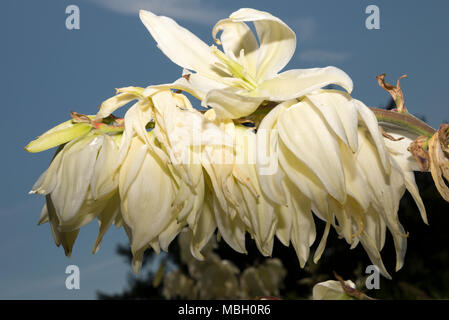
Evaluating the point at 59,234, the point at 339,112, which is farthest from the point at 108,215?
the point at 339,112

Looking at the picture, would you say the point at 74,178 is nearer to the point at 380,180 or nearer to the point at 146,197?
the point at 146,197

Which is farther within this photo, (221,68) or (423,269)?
(423,269)

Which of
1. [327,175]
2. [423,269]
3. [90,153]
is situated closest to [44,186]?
[90,153]

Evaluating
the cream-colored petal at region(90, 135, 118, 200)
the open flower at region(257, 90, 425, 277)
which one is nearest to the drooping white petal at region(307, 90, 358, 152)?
the open flower at region(257, 90, 425, 277)

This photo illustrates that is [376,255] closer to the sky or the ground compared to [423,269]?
closer to the sky
